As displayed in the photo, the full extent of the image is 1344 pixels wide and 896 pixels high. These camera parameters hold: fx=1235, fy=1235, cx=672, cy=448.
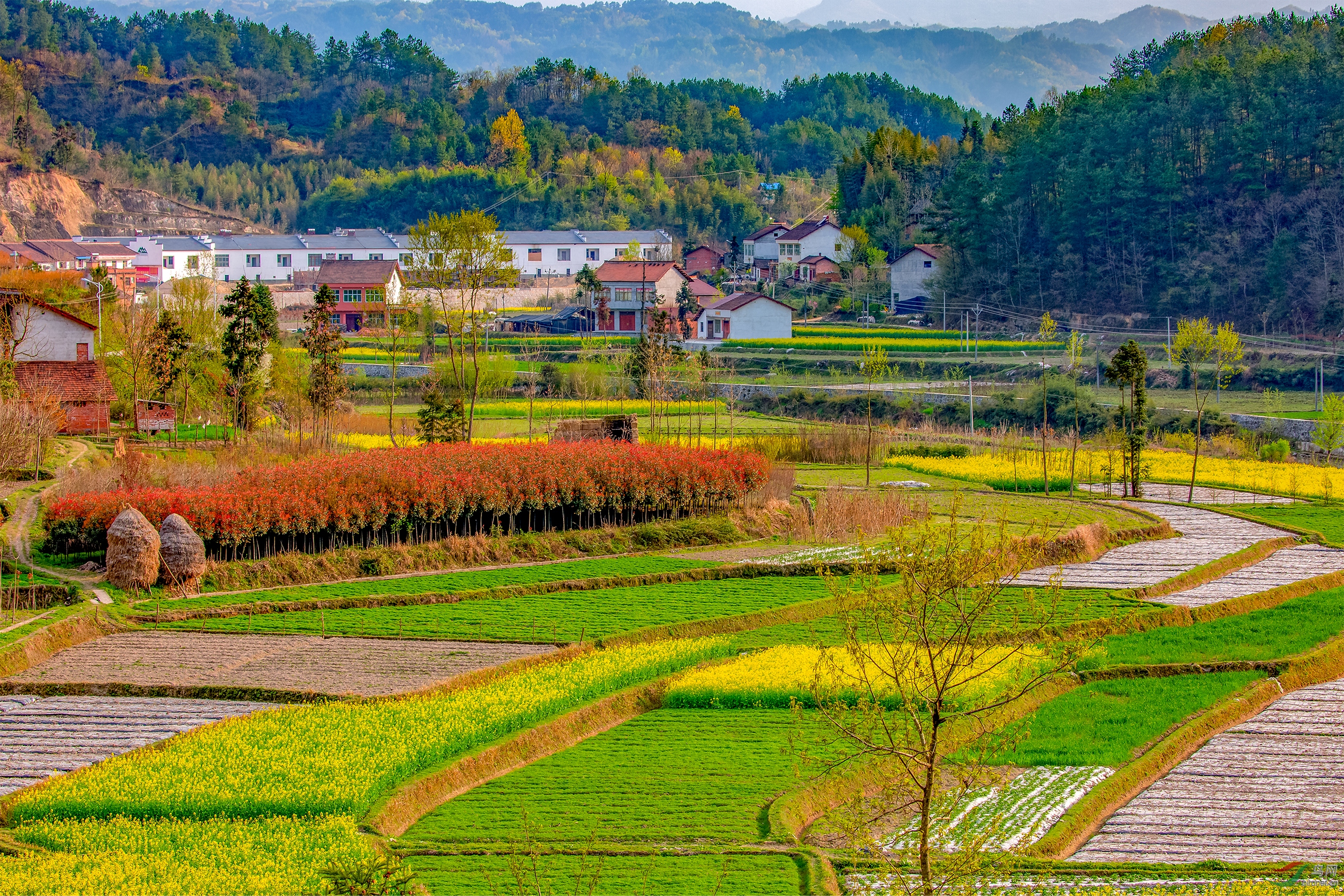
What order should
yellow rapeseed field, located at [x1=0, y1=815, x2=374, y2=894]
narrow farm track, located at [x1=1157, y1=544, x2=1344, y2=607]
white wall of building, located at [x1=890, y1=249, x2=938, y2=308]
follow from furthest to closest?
white wall of building, located at [x1=890, y1=249, x2=938, y2=308]
narrow farm track, located at [x1=1157, y1=544, x2=1344, y2=607]
yellow rapeseed field, located at [x1=0, y1=815, x2=374, y2=894]

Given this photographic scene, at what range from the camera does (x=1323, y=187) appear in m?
59.0

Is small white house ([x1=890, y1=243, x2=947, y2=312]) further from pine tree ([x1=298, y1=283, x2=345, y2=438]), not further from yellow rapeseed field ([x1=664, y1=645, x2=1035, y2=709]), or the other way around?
yellow rapeseed field ([x1=664, y1=645, x2=1035, y2=709])

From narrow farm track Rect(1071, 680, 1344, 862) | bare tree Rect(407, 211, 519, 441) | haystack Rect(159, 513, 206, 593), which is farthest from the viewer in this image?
bare tree Rect(407, 211, 519, 441)

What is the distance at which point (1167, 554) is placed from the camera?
24.1 meters

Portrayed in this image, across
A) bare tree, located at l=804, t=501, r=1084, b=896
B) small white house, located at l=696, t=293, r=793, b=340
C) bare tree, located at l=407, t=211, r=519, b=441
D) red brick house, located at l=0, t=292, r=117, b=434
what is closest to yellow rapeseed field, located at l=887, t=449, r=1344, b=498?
bare tree, located at l=407, t=211, r=519, b=441

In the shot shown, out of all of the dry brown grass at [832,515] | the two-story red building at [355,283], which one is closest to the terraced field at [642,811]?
the dry brown grass at [832,515]

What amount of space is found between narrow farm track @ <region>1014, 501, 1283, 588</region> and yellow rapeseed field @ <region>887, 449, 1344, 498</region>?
365cm

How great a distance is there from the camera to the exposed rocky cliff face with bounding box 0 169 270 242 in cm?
A: 9644

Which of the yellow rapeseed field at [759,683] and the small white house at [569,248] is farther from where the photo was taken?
the small white house at [569,248]

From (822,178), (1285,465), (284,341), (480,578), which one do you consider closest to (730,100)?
(822,178)

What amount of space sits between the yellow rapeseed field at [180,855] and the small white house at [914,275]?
208 ft

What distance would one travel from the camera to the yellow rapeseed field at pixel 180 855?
31.4ft

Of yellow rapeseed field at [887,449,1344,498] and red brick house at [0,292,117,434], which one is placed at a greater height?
red brick house at [0,292,117,434]

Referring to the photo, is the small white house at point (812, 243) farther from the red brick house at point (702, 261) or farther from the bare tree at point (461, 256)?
the bare tree at point (461, 256)
